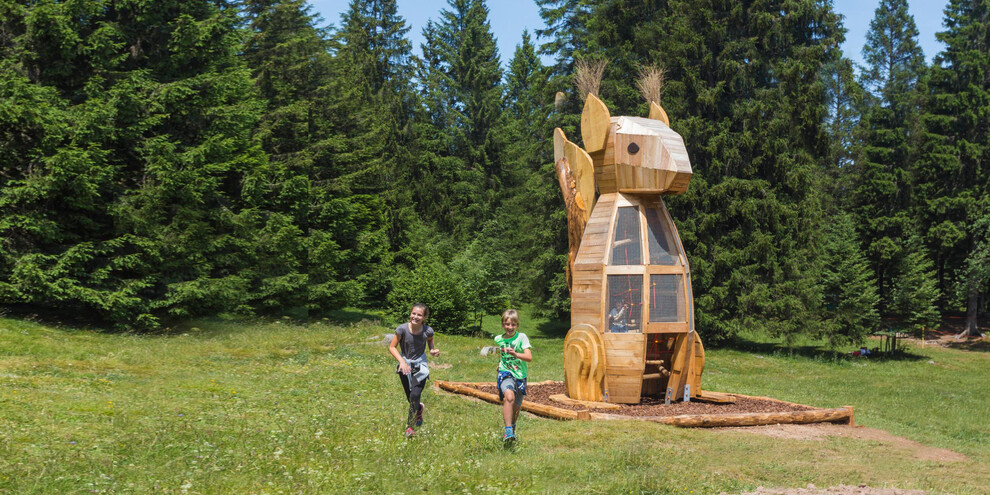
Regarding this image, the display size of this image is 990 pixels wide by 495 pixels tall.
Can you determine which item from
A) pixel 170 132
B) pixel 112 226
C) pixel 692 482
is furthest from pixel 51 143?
pixel 692 482

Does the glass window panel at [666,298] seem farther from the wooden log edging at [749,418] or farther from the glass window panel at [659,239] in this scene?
the wooden log edging at [749,418]

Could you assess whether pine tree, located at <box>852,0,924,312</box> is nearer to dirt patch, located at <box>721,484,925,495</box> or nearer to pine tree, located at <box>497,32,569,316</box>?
pine tree, located at <box>497,32,569,316</box>

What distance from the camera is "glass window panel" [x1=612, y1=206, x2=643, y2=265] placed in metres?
12.9

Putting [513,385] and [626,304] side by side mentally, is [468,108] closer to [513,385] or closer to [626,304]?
[626,304]

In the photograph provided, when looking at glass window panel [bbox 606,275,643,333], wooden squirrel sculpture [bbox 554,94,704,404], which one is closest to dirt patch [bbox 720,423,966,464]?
wooden squirrel sculpture [bbox 554,94,704,404]

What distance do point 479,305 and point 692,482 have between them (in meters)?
23.6

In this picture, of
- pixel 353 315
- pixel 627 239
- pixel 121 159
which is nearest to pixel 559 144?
pixel 627 239

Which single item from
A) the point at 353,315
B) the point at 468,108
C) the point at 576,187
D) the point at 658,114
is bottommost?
the point at 353,315

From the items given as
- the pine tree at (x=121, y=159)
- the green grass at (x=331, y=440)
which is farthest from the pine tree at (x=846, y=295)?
the pine tree at (x=121, y=159)

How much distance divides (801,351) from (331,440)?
26.1 meters

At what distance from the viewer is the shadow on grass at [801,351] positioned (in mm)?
29500

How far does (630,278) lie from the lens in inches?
504

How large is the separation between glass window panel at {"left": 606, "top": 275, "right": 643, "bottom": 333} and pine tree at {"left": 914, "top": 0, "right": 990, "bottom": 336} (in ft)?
102

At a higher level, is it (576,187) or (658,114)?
(658,114)
